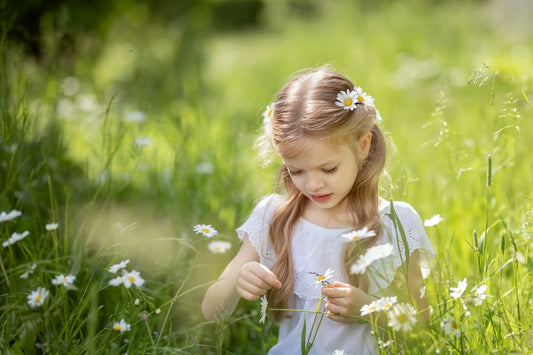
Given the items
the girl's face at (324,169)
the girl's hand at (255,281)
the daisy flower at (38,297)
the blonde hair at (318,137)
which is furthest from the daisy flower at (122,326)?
the girl's face at (324,169)

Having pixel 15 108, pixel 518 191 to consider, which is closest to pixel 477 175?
pixel 518 191

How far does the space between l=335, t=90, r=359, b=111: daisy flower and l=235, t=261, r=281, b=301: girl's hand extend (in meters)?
0.47

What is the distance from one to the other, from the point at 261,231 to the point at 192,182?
1.23 m

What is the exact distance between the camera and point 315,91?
1.60 metres

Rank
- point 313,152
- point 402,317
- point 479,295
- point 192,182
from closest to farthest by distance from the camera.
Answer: point 402,317 < point 479,295 < point 313,152 < point 192,182

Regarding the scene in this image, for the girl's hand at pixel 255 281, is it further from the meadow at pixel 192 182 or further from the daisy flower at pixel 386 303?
the daisy flower at pixel 386 303

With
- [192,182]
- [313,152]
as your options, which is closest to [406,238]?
[313,152]

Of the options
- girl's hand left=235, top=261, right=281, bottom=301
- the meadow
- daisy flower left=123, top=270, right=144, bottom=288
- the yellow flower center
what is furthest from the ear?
daisy flower left=123, top=270, right=144, bottom=288

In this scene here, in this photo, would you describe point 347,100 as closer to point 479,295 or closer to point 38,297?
point 479,295

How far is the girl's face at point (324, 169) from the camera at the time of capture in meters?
1.55

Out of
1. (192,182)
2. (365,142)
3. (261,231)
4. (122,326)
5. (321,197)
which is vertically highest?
(365,142)

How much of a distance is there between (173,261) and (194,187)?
0.79 metres

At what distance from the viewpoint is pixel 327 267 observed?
166cm

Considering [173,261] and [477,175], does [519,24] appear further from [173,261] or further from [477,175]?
[173,261]
